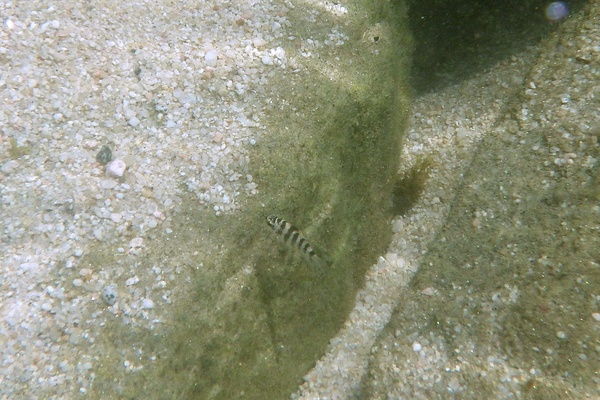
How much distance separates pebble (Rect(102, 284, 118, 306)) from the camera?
2.64 metres

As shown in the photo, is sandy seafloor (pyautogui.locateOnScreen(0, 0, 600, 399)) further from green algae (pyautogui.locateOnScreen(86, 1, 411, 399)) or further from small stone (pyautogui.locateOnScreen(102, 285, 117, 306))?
green algae (pyautogui.locateOnScreen(86, 1, 411, 399))

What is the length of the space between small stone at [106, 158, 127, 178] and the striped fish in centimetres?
117

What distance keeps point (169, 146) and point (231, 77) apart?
797 millimetres

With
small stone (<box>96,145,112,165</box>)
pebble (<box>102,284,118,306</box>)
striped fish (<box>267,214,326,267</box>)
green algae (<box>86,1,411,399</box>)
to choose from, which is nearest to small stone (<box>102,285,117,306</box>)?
pebble (<box>102,284,118,306</box>)

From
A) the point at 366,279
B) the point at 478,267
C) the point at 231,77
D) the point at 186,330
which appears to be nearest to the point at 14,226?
the point at 186,330

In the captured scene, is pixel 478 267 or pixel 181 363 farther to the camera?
pixel 478 267

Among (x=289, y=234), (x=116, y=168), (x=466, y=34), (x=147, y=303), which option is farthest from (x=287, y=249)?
(x=466, y=34)

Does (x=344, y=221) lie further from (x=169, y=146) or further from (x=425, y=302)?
(x=169, y=146)

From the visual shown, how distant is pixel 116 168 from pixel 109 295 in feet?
3.09

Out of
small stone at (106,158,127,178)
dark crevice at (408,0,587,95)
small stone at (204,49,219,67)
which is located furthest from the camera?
dark crevice at (408,0,587,95)

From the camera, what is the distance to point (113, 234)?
277 centimetres

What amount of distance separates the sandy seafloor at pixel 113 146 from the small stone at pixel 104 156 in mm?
44

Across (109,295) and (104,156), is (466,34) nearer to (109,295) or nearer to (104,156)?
(104,156)

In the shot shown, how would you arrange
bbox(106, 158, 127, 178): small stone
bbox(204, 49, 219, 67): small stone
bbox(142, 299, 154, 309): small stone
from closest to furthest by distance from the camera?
bbox(142, 299, 154, 309): small stone, bbox(106, 158, 127, 178): small stone, bbox(204, 49, 219, 67): small stone
